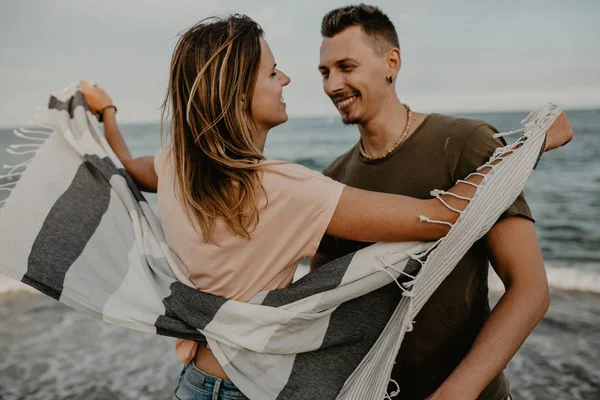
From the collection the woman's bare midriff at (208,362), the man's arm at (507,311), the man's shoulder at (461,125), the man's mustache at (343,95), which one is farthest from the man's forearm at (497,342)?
the man's mustache at (343,95)

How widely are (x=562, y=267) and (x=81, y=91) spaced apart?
313 inches

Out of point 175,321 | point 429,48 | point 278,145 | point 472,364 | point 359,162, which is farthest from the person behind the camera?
point 278,145

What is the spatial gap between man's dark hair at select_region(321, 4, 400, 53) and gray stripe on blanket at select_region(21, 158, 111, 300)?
1283 mm

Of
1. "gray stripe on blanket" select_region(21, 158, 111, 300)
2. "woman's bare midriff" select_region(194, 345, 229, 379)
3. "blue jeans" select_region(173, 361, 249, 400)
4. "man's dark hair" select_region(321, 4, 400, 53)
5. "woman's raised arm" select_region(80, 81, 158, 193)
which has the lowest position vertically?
"blue jeans" select_region(173, 361, 249, 400)

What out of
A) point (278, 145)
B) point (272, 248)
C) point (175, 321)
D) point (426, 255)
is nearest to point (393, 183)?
point (426, 255)

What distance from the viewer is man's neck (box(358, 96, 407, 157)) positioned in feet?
→ 6.72

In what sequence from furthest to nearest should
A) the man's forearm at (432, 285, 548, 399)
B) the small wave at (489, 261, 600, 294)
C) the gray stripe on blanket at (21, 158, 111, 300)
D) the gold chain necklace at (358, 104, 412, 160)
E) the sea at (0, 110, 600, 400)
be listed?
the small wave at (489, 261, 600, 294)
the sea at (0, 110, 600, 400)
the gold chain necklace at (358, 104, 412, 160)
the gray stripe on blanket at (21, 158, 111, 300)
the man's forearm at (432, 285, 548, 399)

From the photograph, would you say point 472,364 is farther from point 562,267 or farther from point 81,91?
point 562,267

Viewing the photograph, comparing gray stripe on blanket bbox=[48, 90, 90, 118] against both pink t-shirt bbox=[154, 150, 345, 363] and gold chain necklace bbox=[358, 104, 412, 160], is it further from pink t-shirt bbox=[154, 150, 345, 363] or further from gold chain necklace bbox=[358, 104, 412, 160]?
gold chain necklace bbox=[358, 104, 412, 160]

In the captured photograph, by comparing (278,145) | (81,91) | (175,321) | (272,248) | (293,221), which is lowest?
(278,145)

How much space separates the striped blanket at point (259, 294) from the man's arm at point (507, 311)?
124 mm

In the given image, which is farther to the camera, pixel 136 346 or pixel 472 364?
pixel 136 346

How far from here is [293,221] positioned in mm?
1456

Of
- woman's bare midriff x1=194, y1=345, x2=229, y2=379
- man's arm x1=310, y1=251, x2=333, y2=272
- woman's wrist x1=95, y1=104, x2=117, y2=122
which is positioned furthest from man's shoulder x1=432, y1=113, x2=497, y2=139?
woman's wrist x1=95, y1=104, x2=117, y2=122
